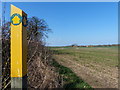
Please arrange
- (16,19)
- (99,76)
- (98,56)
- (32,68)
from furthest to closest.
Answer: (98,56)
(99,76)
(32,68)
(16,19)

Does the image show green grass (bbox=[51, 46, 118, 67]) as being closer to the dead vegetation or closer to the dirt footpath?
the dirt footpath

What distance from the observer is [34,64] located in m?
A: 3.90

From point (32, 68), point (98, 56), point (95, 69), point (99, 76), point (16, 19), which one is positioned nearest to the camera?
point (16, 19)

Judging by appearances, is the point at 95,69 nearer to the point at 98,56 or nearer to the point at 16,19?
the point at 16,19

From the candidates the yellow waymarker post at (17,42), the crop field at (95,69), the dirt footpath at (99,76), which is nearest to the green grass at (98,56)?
the crop field at (95,69)

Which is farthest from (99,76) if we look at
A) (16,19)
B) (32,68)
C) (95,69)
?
(16,19)

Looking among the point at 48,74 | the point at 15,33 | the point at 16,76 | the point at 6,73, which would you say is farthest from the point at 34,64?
the point at 15,33

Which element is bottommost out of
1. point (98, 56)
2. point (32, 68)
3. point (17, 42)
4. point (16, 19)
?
point (98, 56)

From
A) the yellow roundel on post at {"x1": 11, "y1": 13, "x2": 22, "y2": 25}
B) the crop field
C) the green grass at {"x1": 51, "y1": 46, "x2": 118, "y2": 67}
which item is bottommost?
the green grass at {"x1": 51, "y1": 46, "x2": 118, "y2": 67}

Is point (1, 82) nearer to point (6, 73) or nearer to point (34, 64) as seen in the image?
point (6, 73)

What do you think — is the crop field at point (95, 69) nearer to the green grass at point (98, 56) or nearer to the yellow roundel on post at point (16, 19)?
the green grass at point (98, 56)

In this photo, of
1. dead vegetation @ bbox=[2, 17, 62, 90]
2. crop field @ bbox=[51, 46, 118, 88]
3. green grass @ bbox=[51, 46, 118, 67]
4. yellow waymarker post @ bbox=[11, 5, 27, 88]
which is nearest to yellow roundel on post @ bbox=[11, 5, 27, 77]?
yellow waymarker post @ bbox=[11, 5, 27, 88]

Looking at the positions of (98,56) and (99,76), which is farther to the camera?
(98,56)

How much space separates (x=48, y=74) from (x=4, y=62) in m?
1.34
